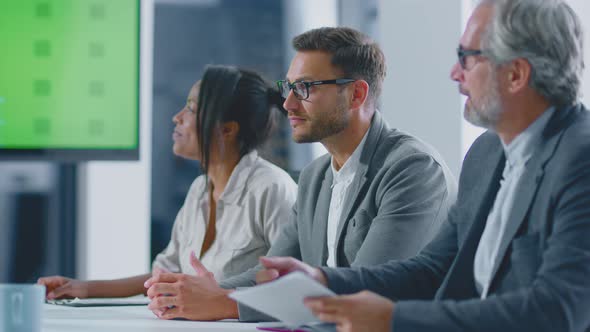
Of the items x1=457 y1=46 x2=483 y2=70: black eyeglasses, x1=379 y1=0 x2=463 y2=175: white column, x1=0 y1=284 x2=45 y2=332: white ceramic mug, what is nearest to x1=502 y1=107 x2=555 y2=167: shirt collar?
x1=457 y1=46 x2=483 y2=70: black eyeglasses

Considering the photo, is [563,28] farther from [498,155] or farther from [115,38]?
[115,38]

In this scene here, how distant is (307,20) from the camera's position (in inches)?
184

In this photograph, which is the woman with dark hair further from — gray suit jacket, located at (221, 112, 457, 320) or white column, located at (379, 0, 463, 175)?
white column, located at (379, 0, 463, 175)

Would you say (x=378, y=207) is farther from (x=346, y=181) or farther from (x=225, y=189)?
(x=225, y=189)

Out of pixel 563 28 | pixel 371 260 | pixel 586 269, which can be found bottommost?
pixel 371 260

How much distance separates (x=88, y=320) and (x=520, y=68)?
1175mm

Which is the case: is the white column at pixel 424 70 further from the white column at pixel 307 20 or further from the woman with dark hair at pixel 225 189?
the white column at pixel 307 20

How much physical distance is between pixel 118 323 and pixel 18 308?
0.45m

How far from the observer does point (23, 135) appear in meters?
2.66

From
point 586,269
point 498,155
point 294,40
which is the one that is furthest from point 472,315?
point 294,40

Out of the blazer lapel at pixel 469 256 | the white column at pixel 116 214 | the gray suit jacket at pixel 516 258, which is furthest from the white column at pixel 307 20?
the blazer lapel at pixel 469 256

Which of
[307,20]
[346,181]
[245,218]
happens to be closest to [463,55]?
[346,181]

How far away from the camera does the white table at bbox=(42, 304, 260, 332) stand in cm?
181

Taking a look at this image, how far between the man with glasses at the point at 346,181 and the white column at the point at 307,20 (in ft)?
6.48
